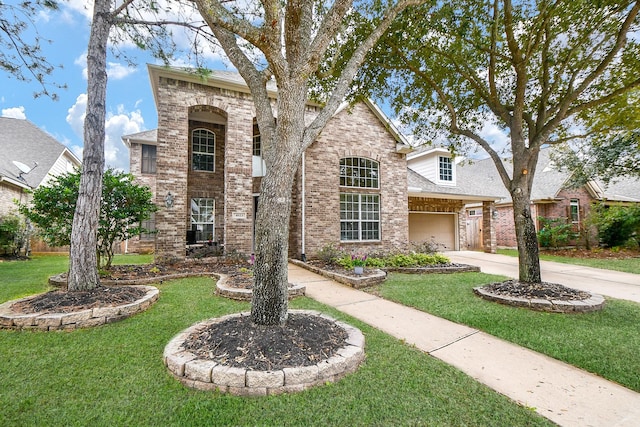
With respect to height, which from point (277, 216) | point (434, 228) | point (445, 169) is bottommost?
point (434, 228)

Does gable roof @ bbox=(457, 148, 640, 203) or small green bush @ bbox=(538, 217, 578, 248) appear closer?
small green bush @ bbox=(538, 217, 578, 248)

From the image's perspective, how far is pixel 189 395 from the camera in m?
2.36

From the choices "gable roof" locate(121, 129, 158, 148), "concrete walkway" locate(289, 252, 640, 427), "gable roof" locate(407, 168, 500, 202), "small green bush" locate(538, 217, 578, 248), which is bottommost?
"concrete walkway" locate(289, 252, 640, 427)

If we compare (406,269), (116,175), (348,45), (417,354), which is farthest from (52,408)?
(406,269)

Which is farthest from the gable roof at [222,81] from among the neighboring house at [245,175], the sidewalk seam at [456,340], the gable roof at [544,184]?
the sidewalk seam at [456,340]

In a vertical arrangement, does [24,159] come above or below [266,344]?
above

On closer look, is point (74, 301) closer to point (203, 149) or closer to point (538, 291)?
point (538, 291)

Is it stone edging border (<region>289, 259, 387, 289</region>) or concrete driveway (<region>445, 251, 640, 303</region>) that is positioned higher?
stone edging border (<region>289, 259, 387, 289</region>)

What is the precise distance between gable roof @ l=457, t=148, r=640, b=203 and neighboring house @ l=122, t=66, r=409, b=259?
6763 millimetres

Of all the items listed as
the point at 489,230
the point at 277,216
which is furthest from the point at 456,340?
the point at 489,230

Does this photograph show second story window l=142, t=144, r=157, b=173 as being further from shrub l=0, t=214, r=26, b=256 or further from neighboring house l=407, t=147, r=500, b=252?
neighboring house l=407, t=147, r=500, b=252

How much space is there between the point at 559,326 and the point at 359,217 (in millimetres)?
7405

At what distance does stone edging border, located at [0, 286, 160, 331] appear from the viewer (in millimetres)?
3723

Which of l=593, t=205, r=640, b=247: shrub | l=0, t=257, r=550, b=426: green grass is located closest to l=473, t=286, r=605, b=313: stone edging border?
l=0, t=257, r=550, b=426: green grass
